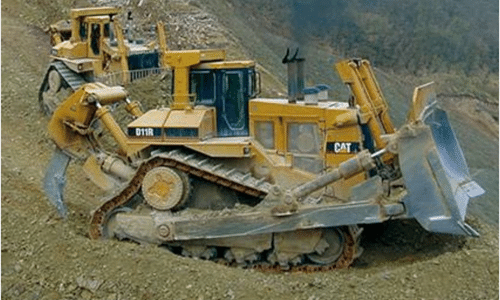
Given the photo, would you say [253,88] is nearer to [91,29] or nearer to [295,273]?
[295,273]

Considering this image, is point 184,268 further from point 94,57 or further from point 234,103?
point 94,57

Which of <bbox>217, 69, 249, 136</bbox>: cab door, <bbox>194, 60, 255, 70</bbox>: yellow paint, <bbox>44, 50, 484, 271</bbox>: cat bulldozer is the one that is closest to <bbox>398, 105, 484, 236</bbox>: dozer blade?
<bbox>44, 50, 484, 271</bbox>: cat bulldozer

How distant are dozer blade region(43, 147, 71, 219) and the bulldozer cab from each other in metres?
1.94

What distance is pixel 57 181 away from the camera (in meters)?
12.1

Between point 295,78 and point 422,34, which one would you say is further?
point 422,34

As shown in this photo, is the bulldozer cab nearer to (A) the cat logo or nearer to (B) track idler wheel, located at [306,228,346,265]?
(A) the cat logo

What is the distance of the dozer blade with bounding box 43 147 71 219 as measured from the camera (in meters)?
→ 12.0

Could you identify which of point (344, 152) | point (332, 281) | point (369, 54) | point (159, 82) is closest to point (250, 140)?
point (344, 152)

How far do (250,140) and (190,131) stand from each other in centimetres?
73

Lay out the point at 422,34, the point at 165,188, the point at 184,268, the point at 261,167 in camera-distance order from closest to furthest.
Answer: the point at 184,268
the point at 165,188
the point at 261,167
the point at 422,34

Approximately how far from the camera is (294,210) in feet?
34.7

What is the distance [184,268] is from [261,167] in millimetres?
1792

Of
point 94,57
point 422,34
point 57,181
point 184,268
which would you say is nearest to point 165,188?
point 184,268

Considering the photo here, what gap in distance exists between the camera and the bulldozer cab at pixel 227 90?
1164 cm
